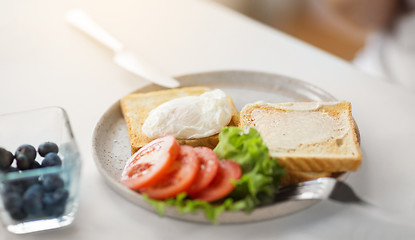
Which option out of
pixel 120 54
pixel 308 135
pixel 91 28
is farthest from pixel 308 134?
pixel 91 28

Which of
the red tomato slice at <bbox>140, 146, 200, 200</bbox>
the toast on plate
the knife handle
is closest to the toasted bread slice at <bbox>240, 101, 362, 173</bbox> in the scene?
the toast on plate

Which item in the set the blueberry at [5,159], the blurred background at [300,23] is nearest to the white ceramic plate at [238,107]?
the blueberry at [5,159]

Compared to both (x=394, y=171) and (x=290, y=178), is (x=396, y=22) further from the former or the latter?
(x=290, y=178)

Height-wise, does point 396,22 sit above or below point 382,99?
above

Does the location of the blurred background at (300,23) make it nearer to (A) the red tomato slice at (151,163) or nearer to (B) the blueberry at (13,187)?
(A) the red tomato slice at (151,163)

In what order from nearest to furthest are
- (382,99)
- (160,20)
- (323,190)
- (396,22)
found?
(323,190)
(382,99)
(160,20)
(396,22)

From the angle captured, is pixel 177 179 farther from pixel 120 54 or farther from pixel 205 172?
pixel 120 54

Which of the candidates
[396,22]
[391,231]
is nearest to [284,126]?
[391,231]
